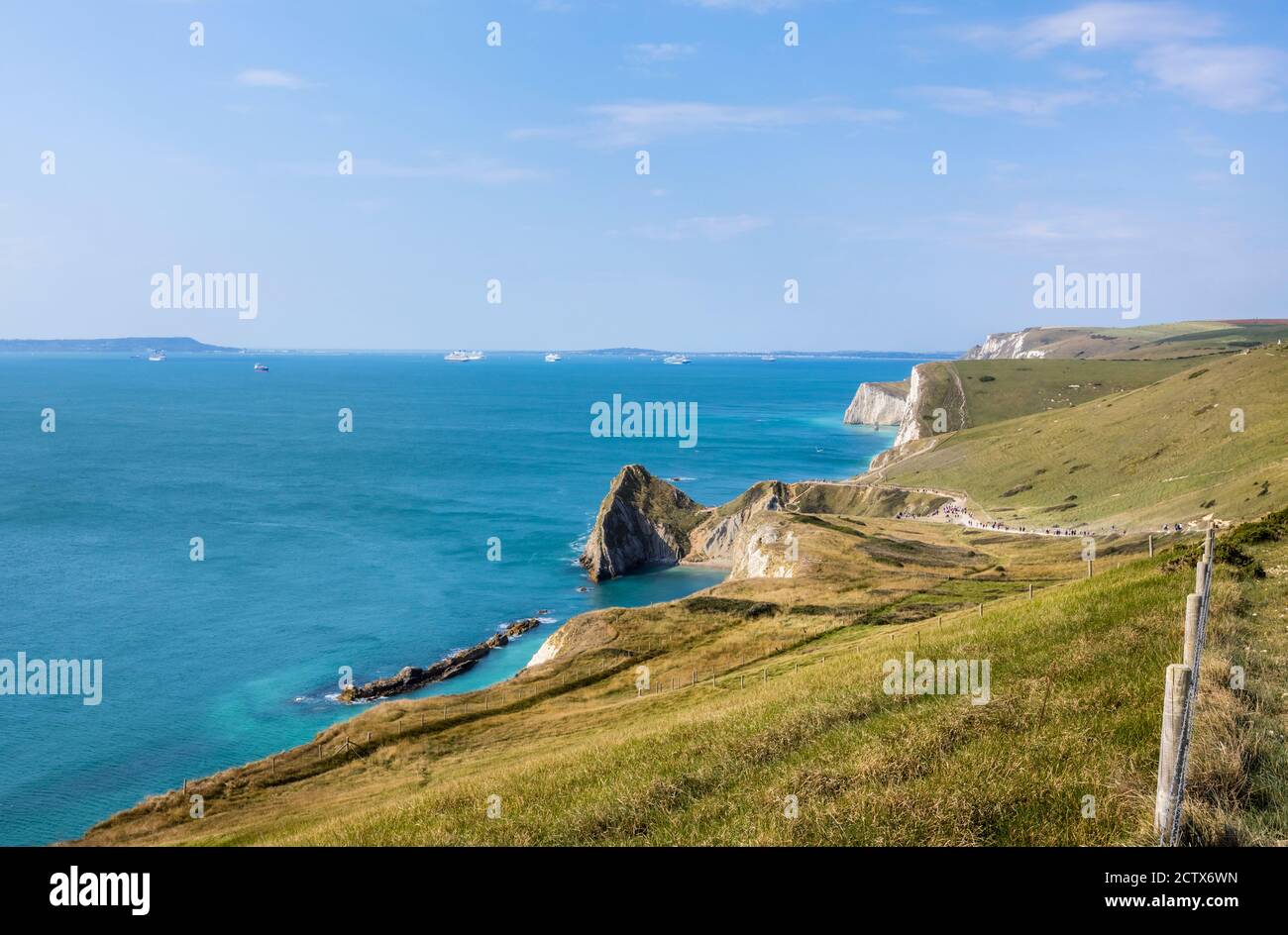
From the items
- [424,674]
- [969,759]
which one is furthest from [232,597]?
[969,759]

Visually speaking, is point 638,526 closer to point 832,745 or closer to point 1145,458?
point 1145,458

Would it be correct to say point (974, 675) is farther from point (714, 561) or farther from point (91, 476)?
point (91, 476)

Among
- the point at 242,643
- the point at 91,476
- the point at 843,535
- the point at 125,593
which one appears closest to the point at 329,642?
the point at 242,643

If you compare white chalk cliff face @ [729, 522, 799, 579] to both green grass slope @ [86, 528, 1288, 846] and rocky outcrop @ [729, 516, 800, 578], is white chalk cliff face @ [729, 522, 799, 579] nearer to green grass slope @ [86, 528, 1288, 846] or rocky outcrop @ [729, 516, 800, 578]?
rocky outcrop @ [729, 516, 800, 578]

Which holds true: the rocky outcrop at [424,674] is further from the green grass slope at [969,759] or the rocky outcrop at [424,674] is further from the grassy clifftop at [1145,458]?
the grassy clifftop at [1145,458]

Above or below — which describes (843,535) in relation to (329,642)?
above
